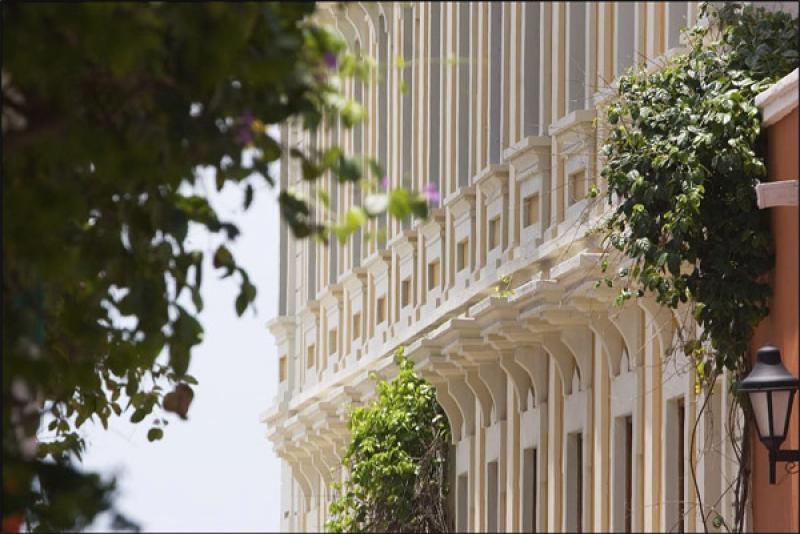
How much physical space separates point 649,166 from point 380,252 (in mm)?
19768

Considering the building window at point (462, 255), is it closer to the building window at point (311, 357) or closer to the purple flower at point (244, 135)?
the building window at point (311, 357)

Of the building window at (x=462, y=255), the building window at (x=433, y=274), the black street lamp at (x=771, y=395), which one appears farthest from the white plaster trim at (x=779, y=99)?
the building window at (x=433, y=274)

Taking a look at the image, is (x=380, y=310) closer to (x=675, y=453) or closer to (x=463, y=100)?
(x=463, y=100)

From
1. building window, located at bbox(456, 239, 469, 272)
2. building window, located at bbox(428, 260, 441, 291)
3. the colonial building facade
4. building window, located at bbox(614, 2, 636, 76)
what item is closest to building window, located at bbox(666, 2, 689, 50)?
the colonial building facade

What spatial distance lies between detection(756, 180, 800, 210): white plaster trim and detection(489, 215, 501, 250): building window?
1367 cm

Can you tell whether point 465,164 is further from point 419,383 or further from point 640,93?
point 640,93

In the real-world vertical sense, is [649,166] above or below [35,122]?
above

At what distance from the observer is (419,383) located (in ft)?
105

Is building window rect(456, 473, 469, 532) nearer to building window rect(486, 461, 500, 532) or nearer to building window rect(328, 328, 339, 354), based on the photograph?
building window rect(486, 461, 500, 532)

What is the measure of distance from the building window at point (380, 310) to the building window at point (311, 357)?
5.74m

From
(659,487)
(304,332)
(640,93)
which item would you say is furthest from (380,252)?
(640,93)

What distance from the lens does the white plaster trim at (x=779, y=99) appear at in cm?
1500

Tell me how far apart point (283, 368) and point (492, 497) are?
15.7 meters

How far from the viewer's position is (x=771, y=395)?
13.2 meters
